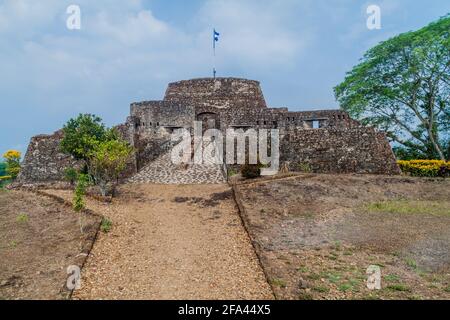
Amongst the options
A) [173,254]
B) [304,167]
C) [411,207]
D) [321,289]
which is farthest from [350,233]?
[304,167]

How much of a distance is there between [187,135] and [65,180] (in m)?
8.17

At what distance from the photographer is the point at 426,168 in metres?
18.9

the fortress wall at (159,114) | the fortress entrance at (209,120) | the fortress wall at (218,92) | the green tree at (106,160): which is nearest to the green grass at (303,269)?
the green tree at (106,160)

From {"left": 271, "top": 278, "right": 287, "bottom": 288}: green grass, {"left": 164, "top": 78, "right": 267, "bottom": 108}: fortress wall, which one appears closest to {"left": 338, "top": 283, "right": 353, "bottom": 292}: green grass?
{"left": 271, "top": 278, "right": 287, "bottom": 288}: green grass

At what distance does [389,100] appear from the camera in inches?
973

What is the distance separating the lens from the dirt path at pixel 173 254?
690 cm

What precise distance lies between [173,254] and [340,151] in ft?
46.2

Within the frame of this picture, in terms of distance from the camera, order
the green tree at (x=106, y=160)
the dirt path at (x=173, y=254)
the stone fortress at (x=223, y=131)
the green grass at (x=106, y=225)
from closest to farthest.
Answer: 1. the dirt path at (x=173, y=254)
2. the green grass at (x=106, y=225)
3. the green tree at (x=106, y=160)
4. the stone fortress at (x=223, y=131)

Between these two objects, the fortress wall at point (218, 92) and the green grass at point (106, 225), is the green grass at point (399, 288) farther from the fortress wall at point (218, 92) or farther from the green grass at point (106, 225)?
the fortress wall at point (218, 92)

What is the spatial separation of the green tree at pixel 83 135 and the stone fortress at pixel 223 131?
3.00 meters

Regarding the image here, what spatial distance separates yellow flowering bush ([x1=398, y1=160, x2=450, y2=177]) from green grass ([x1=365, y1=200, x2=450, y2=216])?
5.87 metres

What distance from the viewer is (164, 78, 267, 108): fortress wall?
28.3m

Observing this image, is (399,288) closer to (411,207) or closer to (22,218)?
(411,207)
